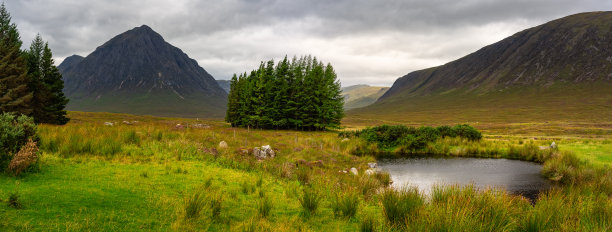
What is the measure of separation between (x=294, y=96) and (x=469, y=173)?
32985 mm

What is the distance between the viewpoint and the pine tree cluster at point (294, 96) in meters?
50.2

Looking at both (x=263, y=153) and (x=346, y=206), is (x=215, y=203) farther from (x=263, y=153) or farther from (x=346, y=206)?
(x=263, y=153)

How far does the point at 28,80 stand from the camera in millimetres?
37719

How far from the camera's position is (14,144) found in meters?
8.88

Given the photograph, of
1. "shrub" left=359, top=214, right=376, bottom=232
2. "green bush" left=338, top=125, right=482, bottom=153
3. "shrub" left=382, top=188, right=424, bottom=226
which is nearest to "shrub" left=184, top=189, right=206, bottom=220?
"shrub" left=359, top=214, right=376, bottom=232

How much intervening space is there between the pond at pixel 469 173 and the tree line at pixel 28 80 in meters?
39.6

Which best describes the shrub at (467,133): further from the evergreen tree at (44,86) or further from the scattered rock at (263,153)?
the evergreen tree at (44,86)

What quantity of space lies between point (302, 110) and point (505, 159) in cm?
3150

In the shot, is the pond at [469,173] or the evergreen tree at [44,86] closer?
the pond at [469,173]

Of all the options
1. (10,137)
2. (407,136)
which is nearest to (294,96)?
(407,136)

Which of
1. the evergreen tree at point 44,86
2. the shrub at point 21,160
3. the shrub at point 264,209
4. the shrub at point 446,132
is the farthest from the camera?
the evergreen tree at point 44,86

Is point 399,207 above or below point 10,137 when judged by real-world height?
below

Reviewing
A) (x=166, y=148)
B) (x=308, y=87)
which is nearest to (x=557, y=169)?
(x=166, y=148)

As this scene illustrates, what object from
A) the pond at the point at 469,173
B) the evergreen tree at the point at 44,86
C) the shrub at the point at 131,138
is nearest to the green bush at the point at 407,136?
the pond at the point at 469,173
